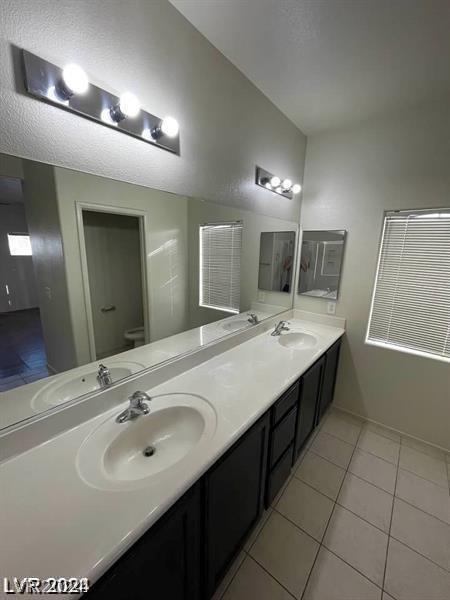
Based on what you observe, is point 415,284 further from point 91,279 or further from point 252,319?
point 91,279

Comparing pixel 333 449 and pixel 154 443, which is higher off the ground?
pixel 154 443

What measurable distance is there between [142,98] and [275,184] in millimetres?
1172

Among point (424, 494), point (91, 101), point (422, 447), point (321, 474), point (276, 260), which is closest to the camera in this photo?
point (91, 101)

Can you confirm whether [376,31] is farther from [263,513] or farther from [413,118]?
Result: [263,513]

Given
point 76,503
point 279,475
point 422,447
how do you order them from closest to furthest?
point 76,503
point 279,475
point 422,447

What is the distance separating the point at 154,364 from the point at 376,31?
1.99m

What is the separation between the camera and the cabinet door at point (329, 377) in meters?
2.08

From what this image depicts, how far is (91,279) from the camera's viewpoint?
1.11 meters

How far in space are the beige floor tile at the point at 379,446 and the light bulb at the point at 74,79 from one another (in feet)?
9.17

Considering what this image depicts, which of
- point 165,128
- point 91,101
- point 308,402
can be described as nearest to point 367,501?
point 308,402

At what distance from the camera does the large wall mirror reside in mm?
895

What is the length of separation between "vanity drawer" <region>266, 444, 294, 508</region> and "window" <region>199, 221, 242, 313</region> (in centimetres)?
102

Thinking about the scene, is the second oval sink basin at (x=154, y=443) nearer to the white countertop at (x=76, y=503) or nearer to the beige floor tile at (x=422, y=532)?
the white countertop at (x=76, y=503)

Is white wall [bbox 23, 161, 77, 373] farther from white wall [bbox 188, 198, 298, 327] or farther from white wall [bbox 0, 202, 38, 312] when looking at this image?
white wall [bbox 188, 198, 298, 327]
